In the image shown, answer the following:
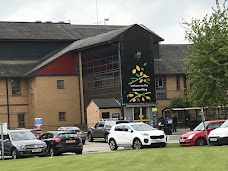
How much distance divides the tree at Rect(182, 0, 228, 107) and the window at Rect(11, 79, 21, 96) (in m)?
27.4

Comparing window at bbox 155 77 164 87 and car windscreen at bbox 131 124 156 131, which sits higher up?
window at bbox 155 77 164 87

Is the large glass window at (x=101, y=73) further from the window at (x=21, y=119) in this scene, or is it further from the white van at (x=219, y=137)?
the white van at (x=219, y=137)

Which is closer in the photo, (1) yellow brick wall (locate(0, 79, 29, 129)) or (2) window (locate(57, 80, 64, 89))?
(1) yellow brick wall (locate(0, 79, 29, 129))

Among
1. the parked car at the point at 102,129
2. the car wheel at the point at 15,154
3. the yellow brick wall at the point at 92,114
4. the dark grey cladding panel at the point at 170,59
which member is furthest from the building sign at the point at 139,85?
the car wheel at the point at 15,154

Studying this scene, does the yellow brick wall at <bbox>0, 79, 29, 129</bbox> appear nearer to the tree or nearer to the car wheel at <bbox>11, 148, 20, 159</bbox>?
the tree

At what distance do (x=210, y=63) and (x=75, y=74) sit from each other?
26475 mm

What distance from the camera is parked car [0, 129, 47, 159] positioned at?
2876 centimetres

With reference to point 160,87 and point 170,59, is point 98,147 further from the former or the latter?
point 170,59

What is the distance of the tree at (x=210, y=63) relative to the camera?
40.8 metres

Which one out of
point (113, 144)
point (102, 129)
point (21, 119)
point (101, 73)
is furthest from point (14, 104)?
point (113, 144)

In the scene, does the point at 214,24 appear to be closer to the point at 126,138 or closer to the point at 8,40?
the point at 126,138

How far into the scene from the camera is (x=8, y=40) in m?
66.0

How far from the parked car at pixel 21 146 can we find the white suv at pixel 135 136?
5.03 m

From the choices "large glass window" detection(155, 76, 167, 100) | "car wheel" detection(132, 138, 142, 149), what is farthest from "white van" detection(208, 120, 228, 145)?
"large glass window" detection(155, 76, 167, 100)
